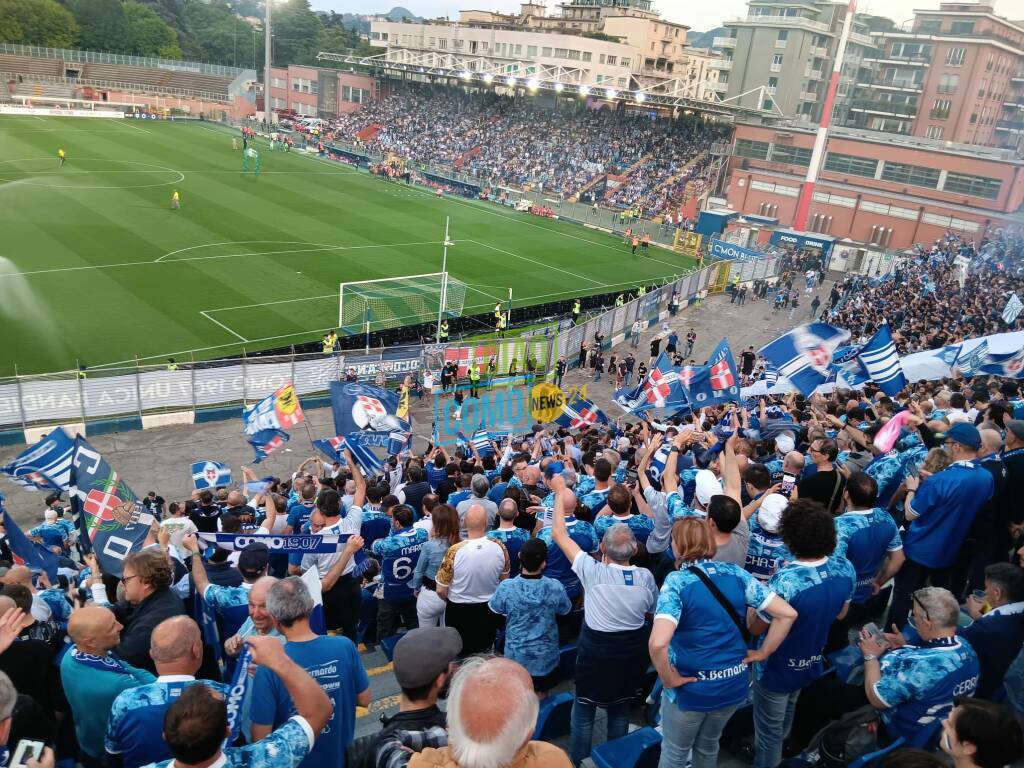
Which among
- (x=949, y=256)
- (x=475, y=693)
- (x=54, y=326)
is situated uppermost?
(x=475, y=693)

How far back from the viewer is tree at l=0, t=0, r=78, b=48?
91.6 m

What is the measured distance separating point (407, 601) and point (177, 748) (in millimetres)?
4634

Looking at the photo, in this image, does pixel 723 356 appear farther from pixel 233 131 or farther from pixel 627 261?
pixel 233 131

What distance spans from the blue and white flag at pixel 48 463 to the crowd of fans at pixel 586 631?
3266 mm

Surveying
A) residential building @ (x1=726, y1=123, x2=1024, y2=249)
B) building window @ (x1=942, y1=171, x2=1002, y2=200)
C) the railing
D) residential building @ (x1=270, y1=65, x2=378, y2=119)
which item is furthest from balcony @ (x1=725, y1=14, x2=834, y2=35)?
the railing

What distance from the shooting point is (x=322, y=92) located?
96.2m

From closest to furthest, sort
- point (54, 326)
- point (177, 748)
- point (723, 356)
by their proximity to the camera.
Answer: point (177, 748)
point (723, 356)
point (54, 326)

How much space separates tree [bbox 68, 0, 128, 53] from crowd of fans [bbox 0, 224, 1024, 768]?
388 ft

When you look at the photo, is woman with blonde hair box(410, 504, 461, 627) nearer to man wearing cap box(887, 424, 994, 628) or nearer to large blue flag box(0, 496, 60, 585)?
man wearing cap box(887, 424, 994, 628)

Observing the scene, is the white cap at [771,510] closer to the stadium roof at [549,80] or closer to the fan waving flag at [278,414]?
the fan waving flag at [278,414]

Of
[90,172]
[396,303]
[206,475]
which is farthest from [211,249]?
[206,475]

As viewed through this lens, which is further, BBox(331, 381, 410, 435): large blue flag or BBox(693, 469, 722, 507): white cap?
BBox(331, 381, 410, 435): large blue flag

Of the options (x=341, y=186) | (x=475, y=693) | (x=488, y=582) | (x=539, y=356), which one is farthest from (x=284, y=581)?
(x=341, y=186)

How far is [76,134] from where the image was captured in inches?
2569
